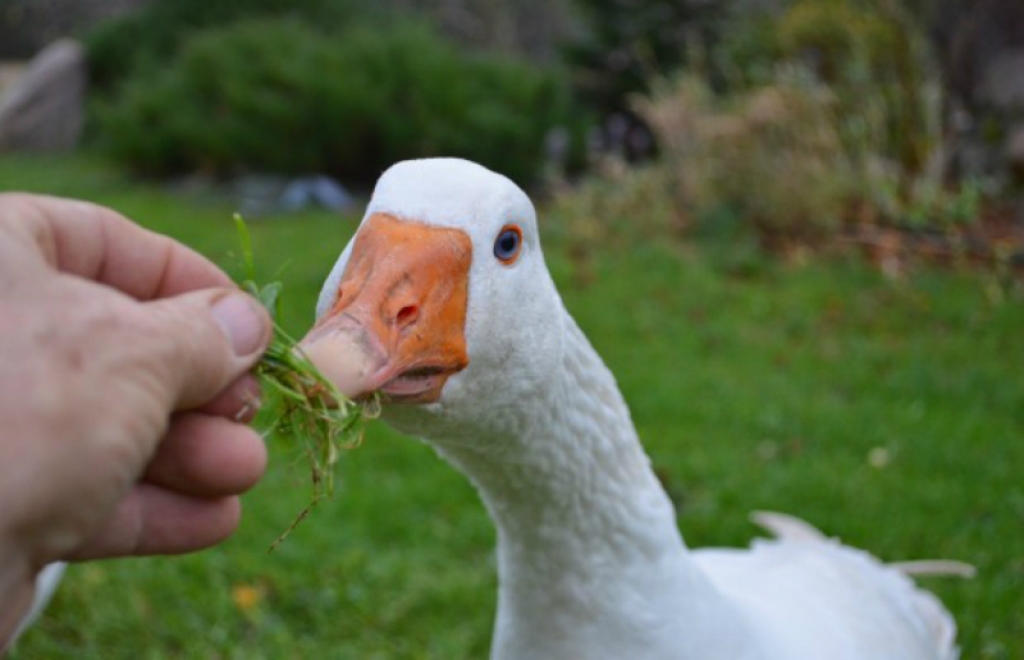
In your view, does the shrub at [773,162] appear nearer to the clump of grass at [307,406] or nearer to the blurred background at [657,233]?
the blurred background at [657,233]

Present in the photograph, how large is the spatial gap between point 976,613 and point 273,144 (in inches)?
328

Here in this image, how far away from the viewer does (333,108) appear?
10.2 meters

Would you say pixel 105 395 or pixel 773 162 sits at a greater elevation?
pixel 773 162

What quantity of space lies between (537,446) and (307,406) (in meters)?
0.63

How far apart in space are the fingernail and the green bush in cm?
895

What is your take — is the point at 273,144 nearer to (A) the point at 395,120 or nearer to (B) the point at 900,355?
(A) the point at 395,120

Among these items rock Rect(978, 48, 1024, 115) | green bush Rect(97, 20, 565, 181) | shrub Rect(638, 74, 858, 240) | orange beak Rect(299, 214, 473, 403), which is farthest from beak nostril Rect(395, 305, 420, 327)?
green bush Rect(97, 20, 565, 181)

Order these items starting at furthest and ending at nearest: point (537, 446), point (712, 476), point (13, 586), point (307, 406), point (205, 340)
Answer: point (712, 476), point (537, 446), point (307, 406), point (205, 340), point (13, 586)

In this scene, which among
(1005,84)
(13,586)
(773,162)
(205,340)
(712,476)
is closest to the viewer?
(13,586)

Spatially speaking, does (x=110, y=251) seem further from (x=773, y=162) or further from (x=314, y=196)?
(x=314, y=196)

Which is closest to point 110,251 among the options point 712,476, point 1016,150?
point 712,476

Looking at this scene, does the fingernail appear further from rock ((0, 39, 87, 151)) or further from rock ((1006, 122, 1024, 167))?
rock ((0, 39, 87, 151))

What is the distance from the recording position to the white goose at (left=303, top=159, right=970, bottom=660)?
4.41 feet

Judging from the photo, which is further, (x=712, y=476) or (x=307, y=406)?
(x=712, y=476)
